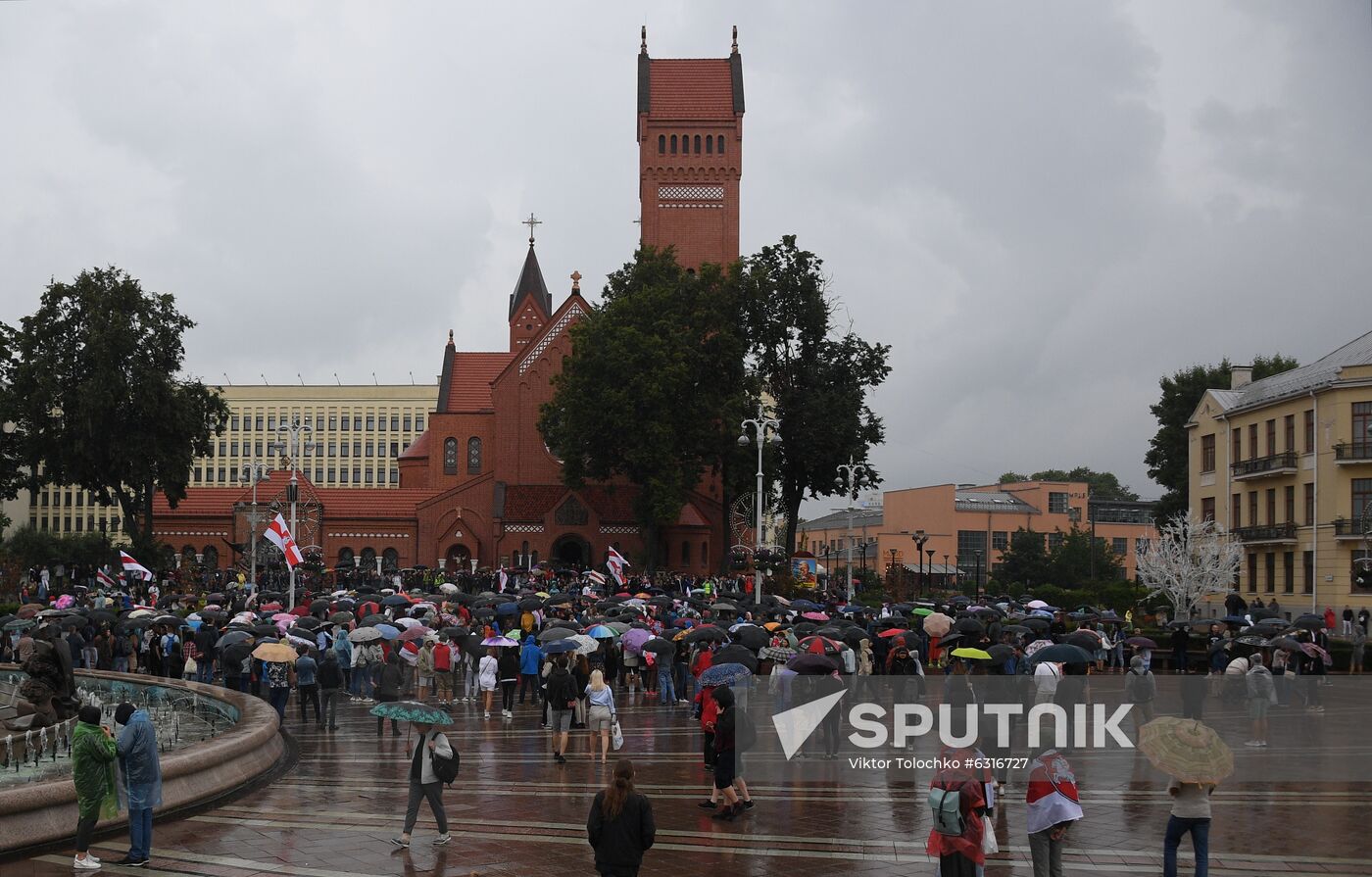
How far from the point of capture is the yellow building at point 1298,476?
146ft

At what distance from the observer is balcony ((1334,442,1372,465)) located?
1743 inches

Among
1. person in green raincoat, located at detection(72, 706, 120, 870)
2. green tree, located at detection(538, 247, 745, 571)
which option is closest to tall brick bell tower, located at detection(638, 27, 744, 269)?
green tree, located at detection(538, 247, 745, 571)

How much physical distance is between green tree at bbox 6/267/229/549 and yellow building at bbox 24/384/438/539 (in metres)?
60.1

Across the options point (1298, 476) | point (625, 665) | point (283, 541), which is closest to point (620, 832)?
point (625, 665)

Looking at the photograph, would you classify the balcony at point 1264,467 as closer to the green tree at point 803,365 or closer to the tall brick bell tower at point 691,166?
the green tree at point 803,365

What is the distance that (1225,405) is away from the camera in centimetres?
5362

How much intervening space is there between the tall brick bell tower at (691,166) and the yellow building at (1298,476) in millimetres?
26133

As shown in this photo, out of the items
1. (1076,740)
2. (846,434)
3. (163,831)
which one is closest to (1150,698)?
(1076,740)

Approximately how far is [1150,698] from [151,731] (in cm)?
1350

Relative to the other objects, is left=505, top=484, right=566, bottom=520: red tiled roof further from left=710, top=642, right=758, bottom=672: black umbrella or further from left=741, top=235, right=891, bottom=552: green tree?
left=710, top=642, right=758, bottom=672: black umbrella

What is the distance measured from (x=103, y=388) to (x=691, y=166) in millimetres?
31262

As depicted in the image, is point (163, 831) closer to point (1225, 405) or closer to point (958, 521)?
point (1225, 405)

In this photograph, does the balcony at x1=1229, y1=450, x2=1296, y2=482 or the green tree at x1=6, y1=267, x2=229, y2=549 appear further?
the green tree at x1=6, y1=267, x2=229, y2=549

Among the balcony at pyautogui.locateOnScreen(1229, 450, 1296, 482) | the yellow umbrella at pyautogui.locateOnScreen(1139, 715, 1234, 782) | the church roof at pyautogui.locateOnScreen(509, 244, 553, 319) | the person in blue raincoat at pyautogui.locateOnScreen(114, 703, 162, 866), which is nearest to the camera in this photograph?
the yellow umbrella at pyautogui.locateOnScreen(1139, 715, 1234, 782)
